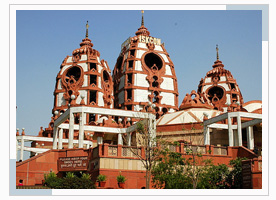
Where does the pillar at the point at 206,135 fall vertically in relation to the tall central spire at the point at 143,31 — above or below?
below

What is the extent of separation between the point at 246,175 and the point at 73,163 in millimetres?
10715

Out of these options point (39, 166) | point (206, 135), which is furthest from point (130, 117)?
point (39, 166)

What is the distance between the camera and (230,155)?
91.4ft

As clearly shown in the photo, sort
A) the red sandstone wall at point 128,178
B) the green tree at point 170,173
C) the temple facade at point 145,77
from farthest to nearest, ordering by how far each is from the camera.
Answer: the temple facade at point 145,77 < the red sandstone wall at point 128,178 < the green tree at point 170,173

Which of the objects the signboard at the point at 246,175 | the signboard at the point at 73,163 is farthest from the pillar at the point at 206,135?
the signboard at the point at 246,175

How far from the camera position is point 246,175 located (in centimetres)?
2072

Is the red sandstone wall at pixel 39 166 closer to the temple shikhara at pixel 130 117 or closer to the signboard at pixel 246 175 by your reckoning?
the temple shikhara at pixel 130 117

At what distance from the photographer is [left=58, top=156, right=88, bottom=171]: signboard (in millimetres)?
25469

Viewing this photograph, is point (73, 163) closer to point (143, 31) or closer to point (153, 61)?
point (153, 61)

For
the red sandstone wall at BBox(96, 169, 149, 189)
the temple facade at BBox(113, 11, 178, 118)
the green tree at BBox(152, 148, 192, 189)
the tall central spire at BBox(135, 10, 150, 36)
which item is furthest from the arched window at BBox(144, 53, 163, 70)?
the green tree at BBox(152, 148, 192, 189)

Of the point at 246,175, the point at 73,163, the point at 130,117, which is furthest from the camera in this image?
the point at 130,117

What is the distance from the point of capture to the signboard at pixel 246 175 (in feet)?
66.3

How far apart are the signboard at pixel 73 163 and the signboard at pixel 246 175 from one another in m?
9.16
